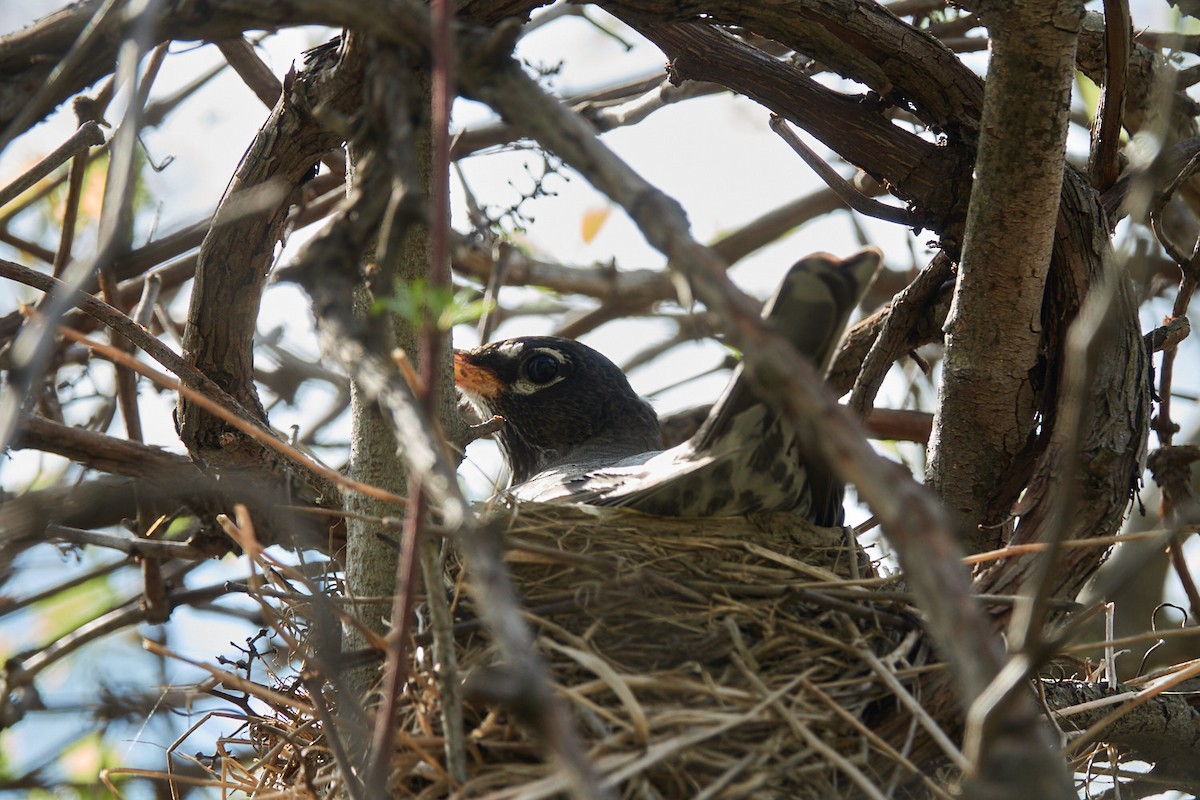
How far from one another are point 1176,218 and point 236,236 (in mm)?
3626

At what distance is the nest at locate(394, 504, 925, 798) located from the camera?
2.14 meters

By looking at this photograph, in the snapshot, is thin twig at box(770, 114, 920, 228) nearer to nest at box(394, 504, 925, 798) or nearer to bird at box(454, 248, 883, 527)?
bird at box(454, 248, 883, 527)

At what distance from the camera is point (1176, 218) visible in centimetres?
461

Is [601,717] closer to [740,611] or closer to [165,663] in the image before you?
[740,611]

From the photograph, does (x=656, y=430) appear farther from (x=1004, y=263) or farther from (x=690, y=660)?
(x=690, y=660)

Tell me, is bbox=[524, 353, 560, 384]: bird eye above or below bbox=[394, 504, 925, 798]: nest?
above

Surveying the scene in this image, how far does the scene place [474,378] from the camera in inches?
179

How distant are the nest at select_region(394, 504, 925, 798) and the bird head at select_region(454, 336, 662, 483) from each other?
61.8 inches

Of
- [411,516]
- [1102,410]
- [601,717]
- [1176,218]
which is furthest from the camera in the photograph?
[1176,218]

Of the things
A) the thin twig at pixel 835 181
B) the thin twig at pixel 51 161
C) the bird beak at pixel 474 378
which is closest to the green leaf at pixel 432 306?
the thin twig at pixel 51 161

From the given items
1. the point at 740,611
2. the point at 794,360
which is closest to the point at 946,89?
the point at 740,611

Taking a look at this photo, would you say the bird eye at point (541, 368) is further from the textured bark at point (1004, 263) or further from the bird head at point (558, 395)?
the textured bark at point (1004, 263)

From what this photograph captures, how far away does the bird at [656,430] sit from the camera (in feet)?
7.04

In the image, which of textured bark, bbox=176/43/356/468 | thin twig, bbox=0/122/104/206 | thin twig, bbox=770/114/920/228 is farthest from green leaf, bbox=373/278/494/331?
thin twig, bbox=770/114/920/228
